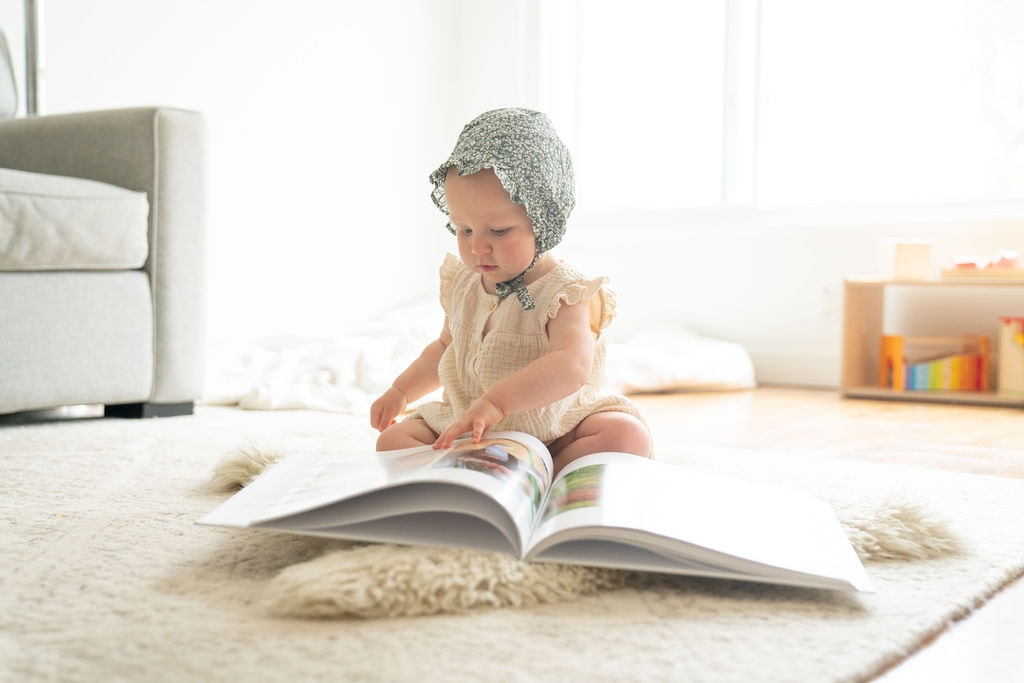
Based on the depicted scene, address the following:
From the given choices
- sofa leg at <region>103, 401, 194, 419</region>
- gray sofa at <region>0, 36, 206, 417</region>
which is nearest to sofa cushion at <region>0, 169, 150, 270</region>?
gray sofa at <region>0, 36, 206, 417</region>

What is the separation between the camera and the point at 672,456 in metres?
1.49

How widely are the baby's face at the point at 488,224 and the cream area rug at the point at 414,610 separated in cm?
37

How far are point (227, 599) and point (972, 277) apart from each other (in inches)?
94.8

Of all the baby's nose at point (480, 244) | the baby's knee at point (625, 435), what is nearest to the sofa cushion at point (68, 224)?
the baby's nose at point (480, 244)

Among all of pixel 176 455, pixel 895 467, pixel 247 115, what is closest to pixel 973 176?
pixel 895 467

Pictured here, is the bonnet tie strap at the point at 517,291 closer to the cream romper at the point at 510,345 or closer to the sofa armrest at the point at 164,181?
the cream romper at the point at 510,345

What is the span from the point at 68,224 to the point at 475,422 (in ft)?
3.94

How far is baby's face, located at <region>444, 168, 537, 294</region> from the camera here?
1.10m

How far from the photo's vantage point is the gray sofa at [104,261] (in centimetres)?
180

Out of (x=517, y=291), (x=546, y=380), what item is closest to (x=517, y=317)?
(x=517, y=291)

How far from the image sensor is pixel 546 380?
106cm

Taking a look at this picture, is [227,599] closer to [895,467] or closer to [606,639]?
[606,639]

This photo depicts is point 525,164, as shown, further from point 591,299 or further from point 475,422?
point 475,422

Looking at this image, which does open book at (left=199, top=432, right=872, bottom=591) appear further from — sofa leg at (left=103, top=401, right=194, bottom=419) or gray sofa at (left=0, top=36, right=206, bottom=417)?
sofa leg at (left=103, top=401, right=194, bottom=419)
